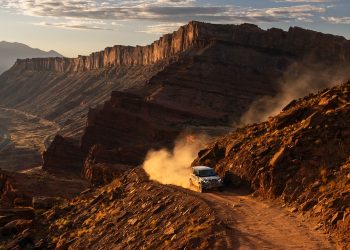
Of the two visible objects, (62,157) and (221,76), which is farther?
(221,76)

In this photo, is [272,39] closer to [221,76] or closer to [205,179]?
[221,76]

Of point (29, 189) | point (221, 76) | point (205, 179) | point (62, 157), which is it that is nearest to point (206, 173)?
point (205, 179)

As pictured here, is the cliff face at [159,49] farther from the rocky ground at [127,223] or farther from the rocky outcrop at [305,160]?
the rocky ground at [127,223]

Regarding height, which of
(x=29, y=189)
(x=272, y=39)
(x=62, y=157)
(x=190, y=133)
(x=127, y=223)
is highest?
(x=127, y=223)

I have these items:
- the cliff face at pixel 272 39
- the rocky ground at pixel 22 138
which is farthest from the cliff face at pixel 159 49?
the rocky ground at pixel 22 138

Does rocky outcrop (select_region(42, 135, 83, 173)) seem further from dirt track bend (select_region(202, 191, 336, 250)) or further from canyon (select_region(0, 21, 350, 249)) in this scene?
dirt track bend (select_region(202, 191, 336, 250))

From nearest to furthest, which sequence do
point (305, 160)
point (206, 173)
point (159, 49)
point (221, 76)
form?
point (305, 160) < point (206, 173) < point (221, 76) < point (159, 49)

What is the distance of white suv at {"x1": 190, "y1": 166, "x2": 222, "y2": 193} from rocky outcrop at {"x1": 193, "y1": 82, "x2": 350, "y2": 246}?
34.7 inches

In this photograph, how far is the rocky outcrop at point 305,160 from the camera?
1885 cm

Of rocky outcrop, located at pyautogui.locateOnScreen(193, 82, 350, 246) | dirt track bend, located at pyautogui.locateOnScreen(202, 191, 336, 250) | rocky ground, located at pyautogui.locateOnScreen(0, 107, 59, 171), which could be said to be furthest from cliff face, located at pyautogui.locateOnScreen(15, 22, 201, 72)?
dirt track bend, located at pyautogui.locateOnScreen(202, 191, 336, 250)

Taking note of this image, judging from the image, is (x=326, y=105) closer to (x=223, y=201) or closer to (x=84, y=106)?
(x=223, y=201)

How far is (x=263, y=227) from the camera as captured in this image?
18.3m

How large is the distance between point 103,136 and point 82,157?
4.92 metres

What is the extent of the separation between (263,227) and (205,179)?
6.87 metres
